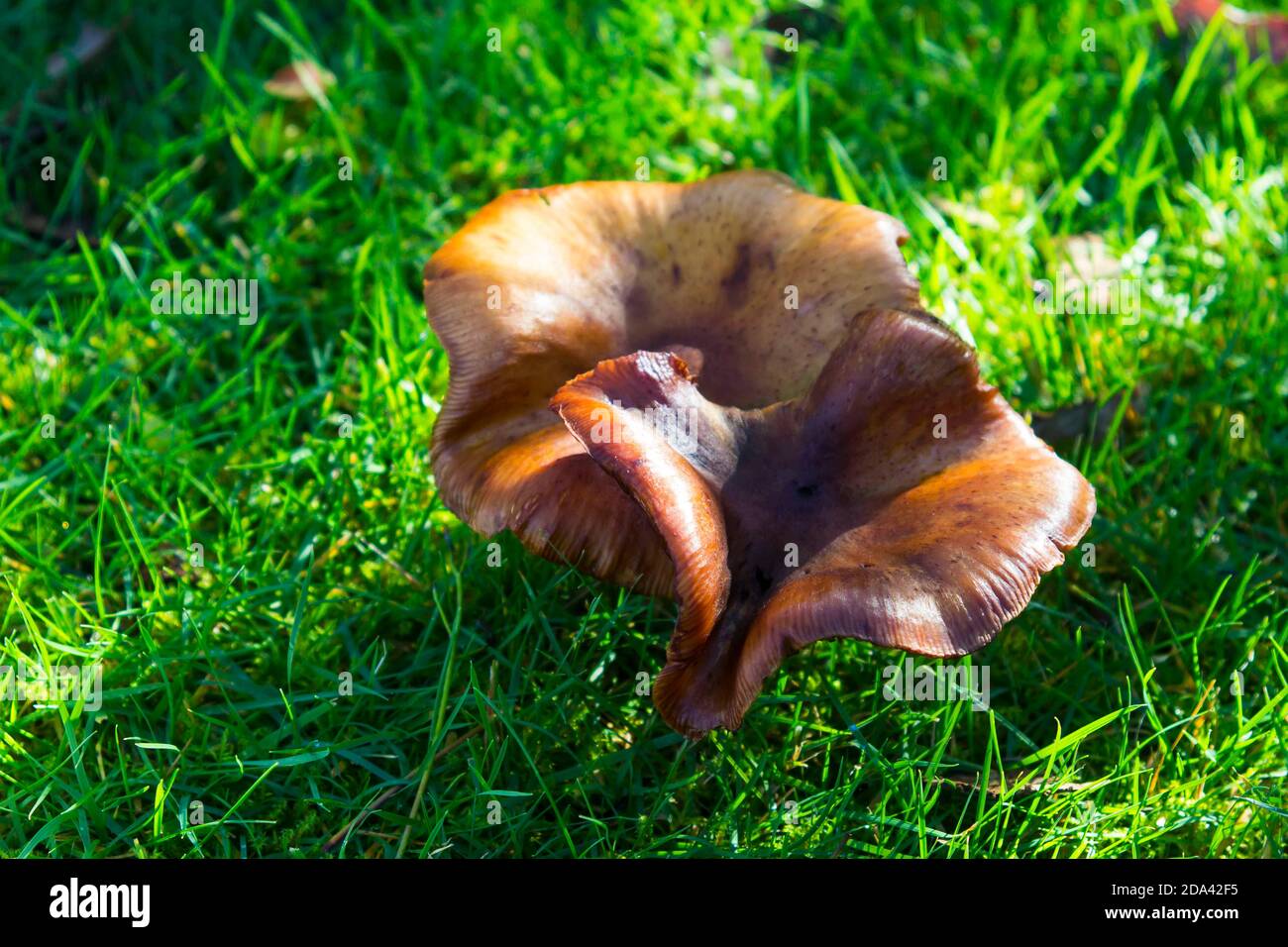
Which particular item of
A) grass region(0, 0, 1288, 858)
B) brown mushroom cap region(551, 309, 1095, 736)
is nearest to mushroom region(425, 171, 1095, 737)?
brown mushroom cap region(551, 309, 1095, 736)

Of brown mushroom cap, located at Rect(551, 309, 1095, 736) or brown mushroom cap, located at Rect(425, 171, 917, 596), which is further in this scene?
brown mushroom cap, located at Rect(425, 171, 917, 596)

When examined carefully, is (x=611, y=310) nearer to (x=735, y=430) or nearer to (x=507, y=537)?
(x=735, y=430)

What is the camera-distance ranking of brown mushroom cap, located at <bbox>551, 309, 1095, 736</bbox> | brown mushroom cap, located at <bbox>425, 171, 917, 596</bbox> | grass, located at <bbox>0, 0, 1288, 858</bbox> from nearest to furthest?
brown mushroom cap, located at <bbox>551, 309, 1095, 736</bbox> → brown mushroom cap, located at <bbox>425, 171, 917, 596</bbox> → grass, located at <bbox>0, 0, 1288, 858</bbox>

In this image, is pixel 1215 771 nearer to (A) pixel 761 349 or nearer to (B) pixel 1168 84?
(A) pixel 761 349

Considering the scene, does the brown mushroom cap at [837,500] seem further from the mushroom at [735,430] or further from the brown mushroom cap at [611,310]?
the brown mushroom cap at [611,310]

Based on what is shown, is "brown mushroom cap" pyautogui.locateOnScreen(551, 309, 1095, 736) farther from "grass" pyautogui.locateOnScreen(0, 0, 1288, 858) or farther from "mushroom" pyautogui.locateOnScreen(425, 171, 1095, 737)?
"grass" pyautogui.locateOnScreen(0, 0, 1288, 858)

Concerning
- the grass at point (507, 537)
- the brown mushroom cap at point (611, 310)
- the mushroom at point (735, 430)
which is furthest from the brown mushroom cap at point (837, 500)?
the grass at point (507, 537)

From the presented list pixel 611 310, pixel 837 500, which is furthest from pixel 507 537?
pixel 837 500
